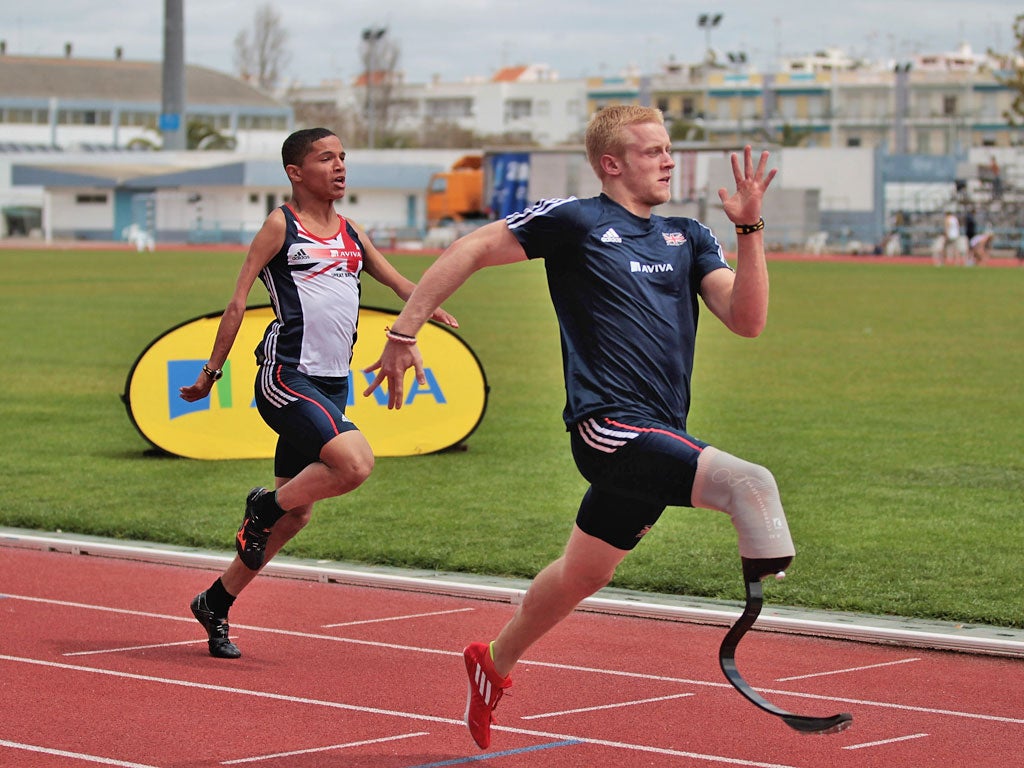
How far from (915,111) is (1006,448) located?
439 feet

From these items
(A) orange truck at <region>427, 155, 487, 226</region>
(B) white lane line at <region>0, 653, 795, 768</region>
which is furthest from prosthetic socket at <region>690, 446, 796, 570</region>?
(A) orange truck at <region>427, 155, 487, 226</region>

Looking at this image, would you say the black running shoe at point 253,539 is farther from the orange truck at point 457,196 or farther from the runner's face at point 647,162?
the orange truck at point 457,196

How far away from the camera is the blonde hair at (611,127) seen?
5184 millimetres

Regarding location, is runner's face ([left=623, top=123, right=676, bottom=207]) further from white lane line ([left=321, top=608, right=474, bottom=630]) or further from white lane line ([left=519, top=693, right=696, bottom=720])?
white lane line ([left=321, top=608, right=474, bottom=630])

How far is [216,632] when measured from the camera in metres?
6.65

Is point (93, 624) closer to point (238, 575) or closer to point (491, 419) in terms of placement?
point (238, 575)

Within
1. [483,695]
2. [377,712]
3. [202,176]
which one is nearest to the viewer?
[483,695]

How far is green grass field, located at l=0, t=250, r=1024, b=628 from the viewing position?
332 inches

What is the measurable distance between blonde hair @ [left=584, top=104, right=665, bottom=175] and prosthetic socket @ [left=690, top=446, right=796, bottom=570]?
1.07 meters

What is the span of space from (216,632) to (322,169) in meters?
1.96

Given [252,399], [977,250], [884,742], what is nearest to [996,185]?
[977,250]

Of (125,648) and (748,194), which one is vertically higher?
(748,194)

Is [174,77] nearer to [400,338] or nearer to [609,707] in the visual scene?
[609,707]

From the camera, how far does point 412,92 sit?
18262 cm
